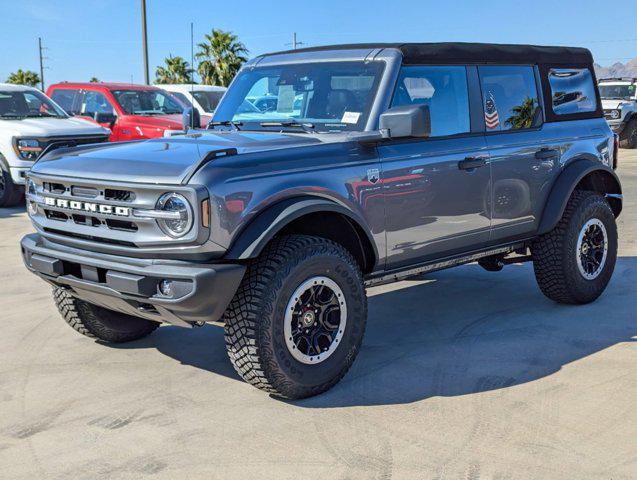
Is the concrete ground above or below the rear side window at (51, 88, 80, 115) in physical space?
below

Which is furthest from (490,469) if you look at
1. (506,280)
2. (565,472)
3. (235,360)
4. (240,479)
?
(506,280)

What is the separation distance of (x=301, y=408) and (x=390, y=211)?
1243 mm

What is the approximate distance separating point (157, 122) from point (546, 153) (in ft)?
31.2

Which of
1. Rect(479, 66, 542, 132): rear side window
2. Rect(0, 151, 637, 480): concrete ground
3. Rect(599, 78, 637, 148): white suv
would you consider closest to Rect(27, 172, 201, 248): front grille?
Rect(0, 151, 637, 480): concrete ground

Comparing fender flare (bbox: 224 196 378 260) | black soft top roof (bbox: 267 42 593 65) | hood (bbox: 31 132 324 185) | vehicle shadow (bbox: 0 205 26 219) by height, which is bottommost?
vehicle shadow (bbox: 0 205 26 219)

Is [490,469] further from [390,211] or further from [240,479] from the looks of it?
[390,211]

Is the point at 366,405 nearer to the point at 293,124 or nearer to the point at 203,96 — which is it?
the point at 293,124

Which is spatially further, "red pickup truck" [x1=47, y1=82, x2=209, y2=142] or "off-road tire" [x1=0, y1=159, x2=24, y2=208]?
"red pickup truck" [x1=47, y1=82, x2=209, y2=142]

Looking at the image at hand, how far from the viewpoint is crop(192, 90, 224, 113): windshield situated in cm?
1770

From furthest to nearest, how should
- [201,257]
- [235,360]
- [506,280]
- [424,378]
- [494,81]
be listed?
[506,280] → [494,81] → [424,378] → [235,360] → [201,257]

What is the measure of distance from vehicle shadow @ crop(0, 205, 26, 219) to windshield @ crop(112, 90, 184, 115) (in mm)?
3197

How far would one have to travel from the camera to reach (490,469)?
3.37 meters

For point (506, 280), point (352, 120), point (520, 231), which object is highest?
point (352, 120)

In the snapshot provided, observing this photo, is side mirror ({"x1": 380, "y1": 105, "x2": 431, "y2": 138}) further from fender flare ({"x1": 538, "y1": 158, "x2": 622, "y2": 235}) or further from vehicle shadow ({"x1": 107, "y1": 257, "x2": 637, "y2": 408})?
fender flare ({"x1": 538, "y1": 158, "x2": 622, "y2": 235})
